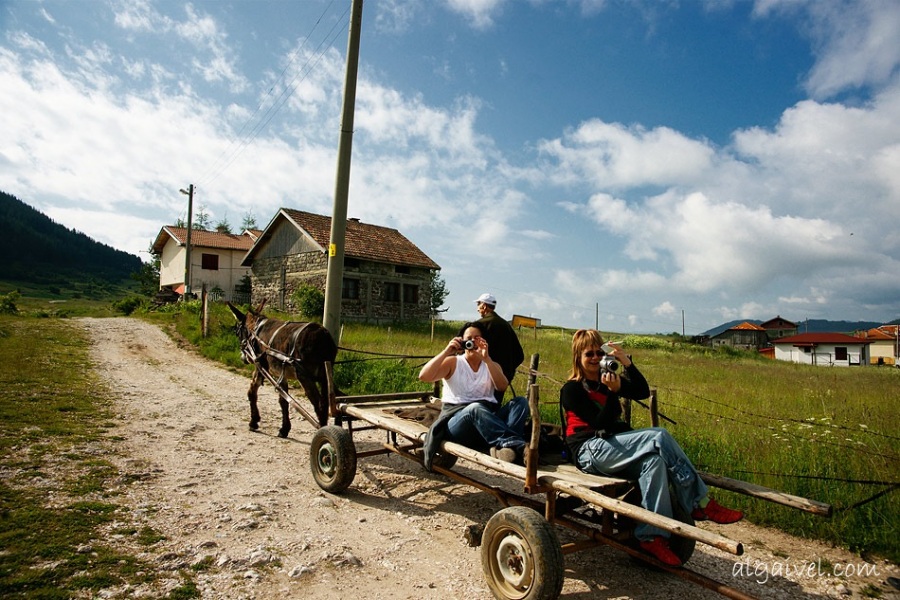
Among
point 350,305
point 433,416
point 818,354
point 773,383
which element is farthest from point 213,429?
point 818,354

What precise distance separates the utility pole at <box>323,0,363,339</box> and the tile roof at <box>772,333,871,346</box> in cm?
A: 5663

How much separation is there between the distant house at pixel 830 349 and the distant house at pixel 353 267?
3896 centimetres

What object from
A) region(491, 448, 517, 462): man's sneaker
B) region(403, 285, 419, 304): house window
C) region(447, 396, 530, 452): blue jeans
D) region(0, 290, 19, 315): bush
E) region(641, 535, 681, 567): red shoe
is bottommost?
region(641, 535, 681, 567): red shoe

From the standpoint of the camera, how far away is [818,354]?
51.2 m

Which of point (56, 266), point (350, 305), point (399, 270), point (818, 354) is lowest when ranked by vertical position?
point (818, 354)

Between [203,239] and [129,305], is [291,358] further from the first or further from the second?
[203,239]

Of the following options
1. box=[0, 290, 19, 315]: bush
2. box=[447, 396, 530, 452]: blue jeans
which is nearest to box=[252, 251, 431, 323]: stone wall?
box=[0, 290, 19, 315]: bush

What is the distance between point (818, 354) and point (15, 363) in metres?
61.3

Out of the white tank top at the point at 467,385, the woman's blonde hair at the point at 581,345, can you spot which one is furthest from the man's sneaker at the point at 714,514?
the white tank top at the point at 467,385

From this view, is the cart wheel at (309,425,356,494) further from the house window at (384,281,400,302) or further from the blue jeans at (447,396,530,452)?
the house window at (384,281,400,302)

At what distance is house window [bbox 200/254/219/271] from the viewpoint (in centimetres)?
3744

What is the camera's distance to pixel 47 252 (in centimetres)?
11425

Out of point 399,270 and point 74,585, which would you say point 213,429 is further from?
point 399,270

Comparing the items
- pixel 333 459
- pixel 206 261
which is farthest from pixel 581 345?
pixel 206 261
